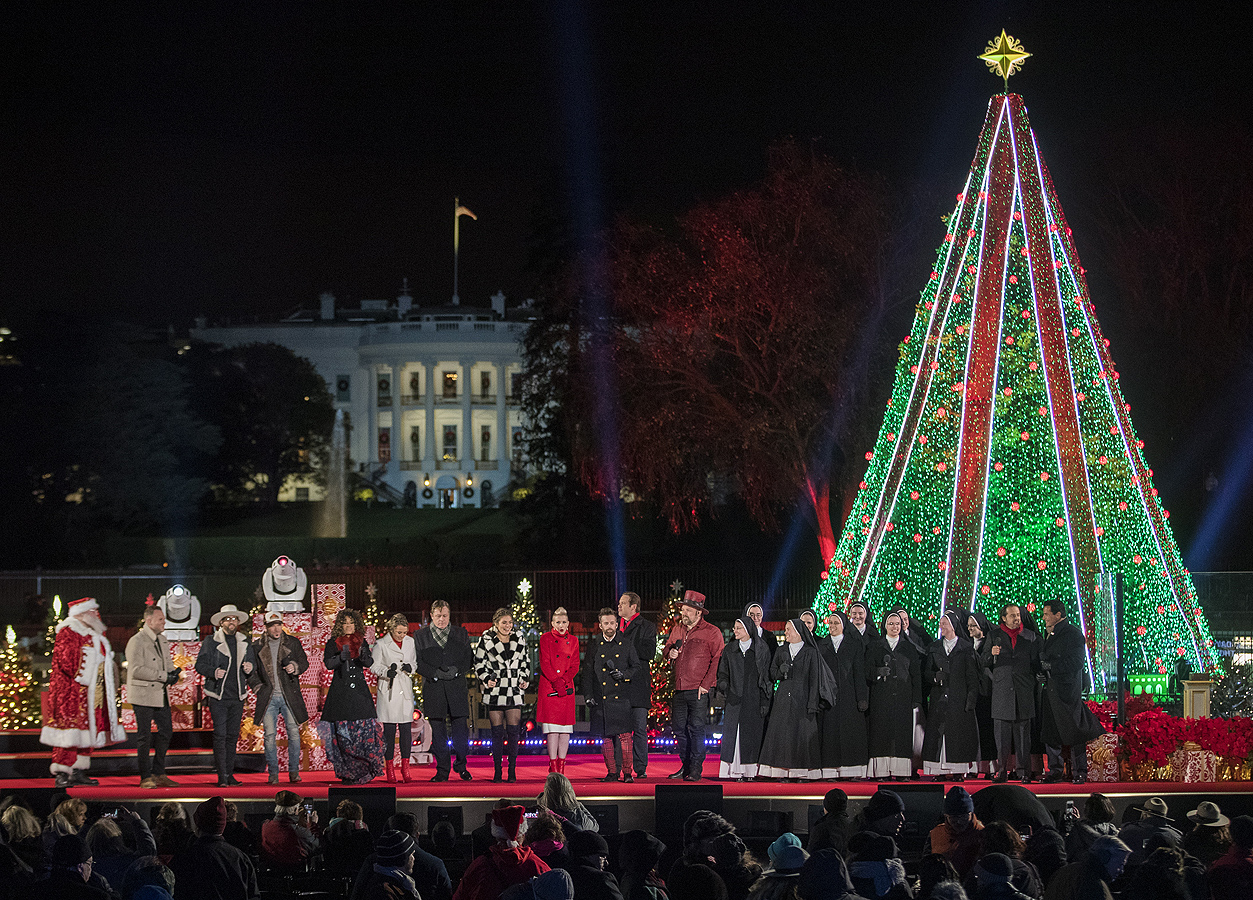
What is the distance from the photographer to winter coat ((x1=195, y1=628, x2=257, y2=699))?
13.7 meters

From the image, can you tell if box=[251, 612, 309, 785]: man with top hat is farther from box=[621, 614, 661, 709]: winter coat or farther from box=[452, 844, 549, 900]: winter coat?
box=[452, 844, 549, 900]: winter coat

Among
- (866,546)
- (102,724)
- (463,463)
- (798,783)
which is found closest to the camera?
(798,783)

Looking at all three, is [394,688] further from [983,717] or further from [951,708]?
[983,717]

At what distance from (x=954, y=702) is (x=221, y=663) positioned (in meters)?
6.49

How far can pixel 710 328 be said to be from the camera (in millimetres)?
27875

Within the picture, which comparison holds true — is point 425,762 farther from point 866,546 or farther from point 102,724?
point 866,546

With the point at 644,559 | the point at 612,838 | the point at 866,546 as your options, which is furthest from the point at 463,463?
the point at 612,838

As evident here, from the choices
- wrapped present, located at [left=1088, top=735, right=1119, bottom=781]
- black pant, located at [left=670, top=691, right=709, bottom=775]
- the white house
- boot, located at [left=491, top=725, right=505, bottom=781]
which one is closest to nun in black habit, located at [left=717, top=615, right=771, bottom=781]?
black pant, located at [left=670, top=691, right=709, bottom=775]

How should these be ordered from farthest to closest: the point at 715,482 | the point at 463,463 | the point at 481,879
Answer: the point at 463,463 → the point at 715,482 → the point at 481,879

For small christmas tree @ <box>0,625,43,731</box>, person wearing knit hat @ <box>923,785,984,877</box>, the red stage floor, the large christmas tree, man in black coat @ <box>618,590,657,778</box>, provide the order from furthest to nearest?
small christmas tree @ <box>0,625,43,731</box>, the large christmas tree, man in black coat @ <box>618,590,657,778</box>, the red stage floor, person wearing knit hat @ <box>923,785,984,877</box>

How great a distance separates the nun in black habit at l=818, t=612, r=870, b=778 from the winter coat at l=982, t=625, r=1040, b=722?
113 centimetres

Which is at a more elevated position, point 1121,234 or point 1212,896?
point 1121,234

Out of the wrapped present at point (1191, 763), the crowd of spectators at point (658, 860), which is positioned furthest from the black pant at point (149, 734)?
the wrapped present at point (1191, 763)

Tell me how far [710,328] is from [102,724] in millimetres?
15795
